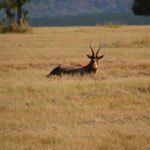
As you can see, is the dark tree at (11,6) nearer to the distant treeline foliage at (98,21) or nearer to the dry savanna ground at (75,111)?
the dry savanna ground at (75,111)

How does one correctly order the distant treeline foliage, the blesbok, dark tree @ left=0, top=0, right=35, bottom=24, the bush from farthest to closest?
the distant treeline foliage, dark tree @ left=0, top=0, right=35, bottom=24, the bush, the blesbok

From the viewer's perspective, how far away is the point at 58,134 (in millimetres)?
6836

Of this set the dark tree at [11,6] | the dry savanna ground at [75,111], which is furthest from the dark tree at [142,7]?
the dry savanna ground at [75,111]

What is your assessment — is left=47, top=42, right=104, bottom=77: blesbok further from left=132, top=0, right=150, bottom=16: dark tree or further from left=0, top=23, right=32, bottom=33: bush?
left=0, top=23, right=32, bottom=33: bush

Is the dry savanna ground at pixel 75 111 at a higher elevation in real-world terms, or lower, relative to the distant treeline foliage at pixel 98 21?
higher

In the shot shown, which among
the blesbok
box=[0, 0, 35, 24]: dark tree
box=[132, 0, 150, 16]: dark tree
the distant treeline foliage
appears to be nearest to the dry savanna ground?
the blesbok

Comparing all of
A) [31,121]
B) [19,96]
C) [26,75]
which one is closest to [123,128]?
[31,121]

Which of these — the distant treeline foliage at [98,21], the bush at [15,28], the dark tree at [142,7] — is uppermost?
the dark tree at [142,7]

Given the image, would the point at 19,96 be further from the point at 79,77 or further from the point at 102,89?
the point at 79,77

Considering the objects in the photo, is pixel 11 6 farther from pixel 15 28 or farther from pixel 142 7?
pixel 142 7

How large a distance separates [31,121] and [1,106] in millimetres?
1450

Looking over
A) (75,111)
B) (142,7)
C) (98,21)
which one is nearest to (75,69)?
(75,111)

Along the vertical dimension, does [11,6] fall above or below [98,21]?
above

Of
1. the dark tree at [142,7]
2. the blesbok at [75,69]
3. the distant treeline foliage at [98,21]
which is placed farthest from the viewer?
the distant treeline foliage at [98,21]
